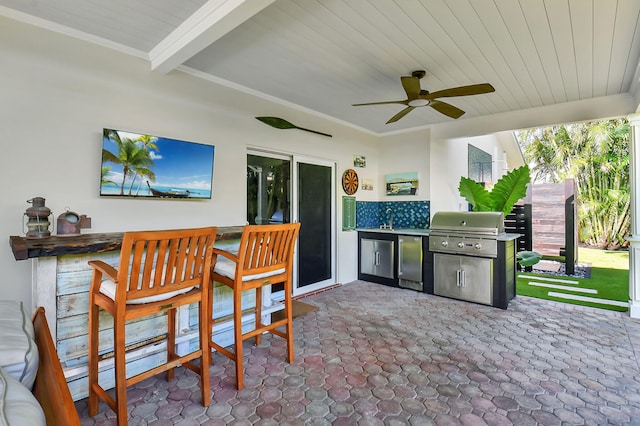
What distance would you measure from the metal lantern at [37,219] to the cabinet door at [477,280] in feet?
13.9

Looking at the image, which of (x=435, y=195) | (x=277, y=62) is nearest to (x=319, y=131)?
(x=277, y=62)

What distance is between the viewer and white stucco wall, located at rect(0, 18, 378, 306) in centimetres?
218

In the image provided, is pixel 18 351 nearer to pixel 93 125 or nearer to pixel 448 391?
pixel 93 125

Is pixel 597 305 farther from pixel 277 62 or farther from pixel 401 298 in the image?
pixel 277 62

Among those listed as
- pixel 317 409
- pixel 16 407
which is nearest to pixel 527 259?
pixel 317 409

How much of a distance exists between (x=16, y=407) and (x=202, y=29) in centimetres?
226

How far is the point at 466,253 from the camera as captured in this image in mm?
4070

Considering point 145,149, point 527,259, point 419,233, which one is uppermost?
point 145,149

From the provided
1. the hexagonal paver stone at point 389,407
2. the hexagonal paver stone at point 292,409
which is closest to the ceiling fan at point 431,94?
the hexagonal paver stone at point 389,407

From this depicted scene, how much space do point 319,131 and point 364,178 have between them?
1.27 m

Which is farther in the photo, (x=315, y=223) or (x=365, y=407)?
(x=315, y=223)

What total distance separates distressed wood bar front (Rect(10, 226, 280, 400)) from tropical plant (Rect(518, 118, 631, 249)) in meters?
9.69

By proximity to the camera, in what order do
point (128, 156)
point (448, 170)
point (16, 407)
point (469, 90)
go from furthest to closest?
point (448, 170), point (469, 90), point (128, 156), point (16, 407)

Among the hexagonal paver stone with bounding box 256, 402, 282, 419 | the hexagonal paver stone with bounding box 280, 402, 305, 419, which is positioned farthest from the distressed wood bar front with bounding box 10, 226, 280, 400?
the hexagonal paver stone with bounding box 280, 402, 305, 419
